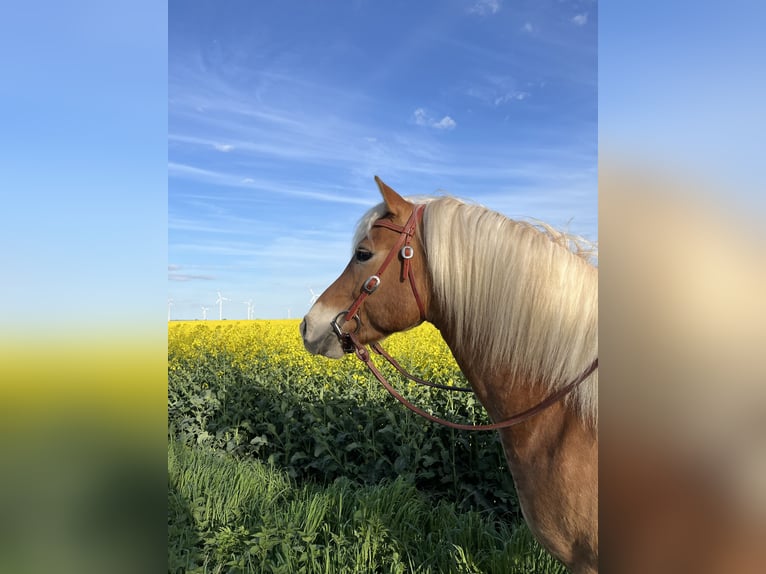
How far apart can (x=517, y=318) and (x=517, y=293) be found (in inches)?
4.0

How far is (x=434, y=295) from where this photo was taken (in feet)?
7.79

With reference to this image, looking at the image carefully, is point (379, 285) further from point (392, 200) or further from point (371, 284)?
point (392, 200)

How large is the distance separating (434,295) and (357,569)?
195cm

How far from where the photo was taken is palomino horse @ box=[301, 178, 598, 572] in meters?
1.94

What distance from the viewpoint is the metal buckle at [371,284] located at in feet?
8.09

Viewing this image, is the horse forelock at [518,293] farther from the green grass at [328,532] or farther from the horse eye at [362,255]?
the green grass at [328,532]

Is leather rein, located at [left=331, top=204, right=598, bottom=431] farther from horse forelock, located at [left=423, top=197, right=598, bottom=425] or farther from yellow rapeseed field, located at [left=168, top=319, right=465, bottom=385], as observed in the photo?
yellow rapeseed field, located at [left=168, top=319, right=465, bottom=385]

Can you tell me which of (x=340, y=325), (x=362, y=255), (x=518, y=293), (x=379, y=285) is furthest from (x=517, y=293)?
(x=340, y=325)

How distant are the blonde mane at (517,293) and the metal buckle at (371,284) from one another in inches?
11.4
